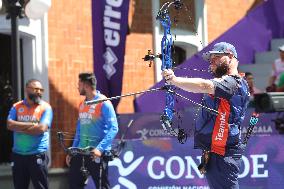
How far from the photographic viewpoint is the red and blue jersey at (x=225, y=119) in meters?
6.46

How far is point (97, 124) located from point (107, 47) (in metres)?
3.27

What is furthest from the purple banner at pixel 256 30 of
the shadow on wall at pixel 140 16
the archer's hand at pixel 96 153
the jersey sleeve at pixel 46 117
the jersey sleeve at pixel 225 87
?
the jersey sleeve at pixel 225 87

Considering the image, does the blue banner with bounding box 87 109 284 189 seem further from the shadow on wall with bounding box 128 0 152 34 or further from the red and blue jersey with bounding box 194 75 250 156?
the shadow on wall with bounding box 128 0 152 34

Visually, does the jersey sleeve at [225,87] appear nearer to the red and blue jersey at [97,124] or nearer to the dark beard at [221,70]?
the dark beard at [221,70]

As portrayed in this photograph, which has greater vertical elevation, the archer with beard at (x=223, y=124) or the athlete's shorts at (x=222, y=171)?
the archer with beard at (x=223, y=124)

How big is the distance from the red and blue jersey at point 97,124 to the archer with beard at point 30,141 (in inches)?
24.9

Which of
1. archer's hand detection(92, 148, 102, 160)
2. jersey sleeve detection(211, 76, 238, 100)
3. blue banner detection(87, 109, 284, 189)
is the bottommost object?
blue banner detection(87, 109, 284, 189)

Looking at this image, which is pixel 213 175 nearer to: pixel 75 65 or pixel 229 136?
pixel 229 136

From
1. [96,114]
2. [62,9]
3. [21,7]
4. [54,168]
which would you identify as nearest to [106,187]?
[96,114]

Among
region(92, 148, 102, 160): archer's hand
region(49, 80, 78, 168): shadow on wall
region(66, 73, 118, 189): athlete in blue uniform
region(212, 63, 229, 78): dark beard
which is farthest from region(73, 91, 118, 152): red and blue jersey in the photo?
region(49, 80, 78, 168): shadow on wall

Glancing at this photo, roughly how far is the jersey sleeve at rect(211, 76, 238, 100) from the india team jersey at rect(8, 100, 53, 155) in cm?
381

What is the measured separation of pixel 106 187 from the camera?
9.19 m

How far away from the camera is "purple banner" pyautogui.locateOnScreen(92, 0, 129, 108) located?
→ 12.2 metres

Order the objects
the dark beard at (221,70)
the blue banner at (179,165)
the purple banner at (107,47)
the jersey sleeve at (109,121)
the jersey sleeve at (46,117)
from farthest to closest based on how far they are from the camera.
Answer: the purple banner at (107,47) < the blue banner at (179,165) < the jersey sleeve at (46,117) < the jersey sleeve at (109,121) < the dark beard at (221,70)
